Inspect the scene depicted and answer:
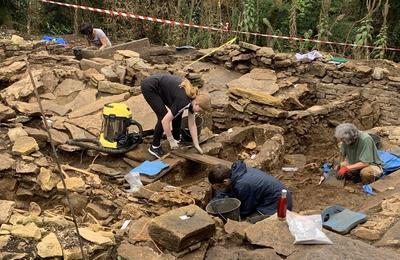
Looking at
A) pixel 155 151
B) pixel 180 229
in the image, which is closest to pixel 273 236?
pixel 180 229

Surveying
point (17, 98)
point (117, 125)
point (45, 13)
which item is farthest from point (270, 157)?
point (45, 13)

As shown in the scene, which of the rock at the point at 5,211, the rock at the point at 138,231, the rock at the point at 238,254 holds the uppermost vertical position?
the rock at the point at 5,211

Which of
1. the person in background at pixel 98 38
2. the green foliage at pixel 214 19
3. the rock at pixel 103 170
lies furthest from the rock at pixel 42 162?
the green foliage at pixel 214 19

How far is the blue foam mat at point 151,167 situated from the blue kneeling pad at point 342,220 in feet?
7.49

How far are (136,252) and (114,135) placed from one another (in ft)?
9.30

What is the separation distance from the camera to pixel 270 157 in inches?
290

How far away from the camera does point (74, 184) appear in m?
5.61

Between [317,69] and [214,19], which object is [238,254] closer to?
[317,69]

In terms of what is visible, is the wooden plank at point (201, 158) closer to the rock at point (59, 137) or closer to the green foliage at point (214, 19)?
the rock at point (59, 137)

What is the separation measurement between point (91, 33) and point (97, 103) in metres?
2.71

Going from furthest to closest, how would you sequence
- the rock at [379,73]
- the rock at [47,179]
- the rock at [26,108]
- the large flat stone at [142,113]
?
the rock at [379,73] → the large flat stone at [142,113] → the rock at [26,108] → the rock at [47,179]

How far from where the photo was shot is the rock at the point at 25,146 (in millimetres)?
5934

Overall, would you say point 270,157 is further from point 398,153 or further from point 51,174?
point 51,174

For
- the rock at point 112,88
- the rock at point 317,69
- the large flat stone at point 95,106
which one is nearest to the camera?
the large flat stone at point 95,106
